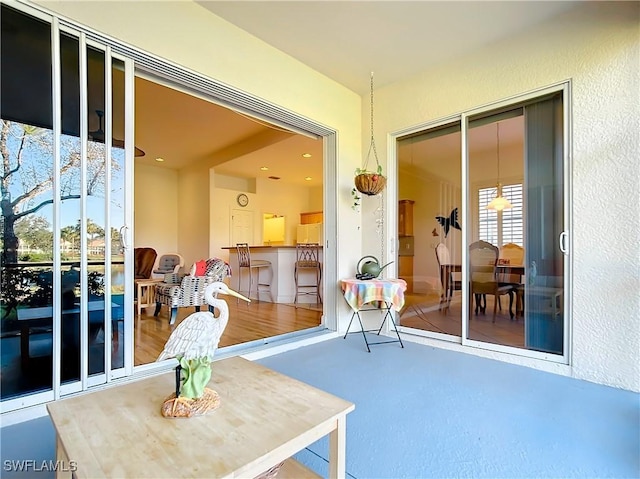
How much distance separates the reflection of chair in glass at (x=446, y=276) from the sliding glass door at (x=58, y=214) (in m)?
3.02

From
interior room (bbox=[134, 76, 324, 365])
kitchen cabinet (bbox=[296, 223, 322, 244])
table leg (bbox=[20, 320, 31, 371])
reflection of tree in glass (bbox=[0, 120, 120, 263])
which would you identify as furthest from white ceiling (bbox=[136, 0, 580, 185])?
kitchen cabinet (bbox=[296, 223, 322, 244])

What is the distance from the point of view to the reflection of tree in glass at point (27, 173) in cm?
188

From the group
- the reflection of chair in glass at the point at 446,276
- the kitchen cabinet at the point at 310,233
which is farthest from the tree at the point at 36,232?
the kitchen cabinet at the point at 310,233

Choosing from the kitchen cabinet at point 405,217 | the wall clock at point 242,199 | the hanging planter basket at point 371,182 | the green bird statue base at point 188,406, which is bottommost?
the green bird statue base at point 188,406

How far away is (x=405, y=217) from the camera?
153 inches

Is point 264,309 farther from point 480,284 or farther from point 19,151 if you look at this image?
point 19,151

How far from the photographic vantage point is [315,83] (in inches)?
142

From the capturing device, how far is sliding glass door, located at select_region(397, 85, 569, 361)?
283cm

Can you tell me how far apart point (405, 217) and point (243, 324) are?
98.1 inches

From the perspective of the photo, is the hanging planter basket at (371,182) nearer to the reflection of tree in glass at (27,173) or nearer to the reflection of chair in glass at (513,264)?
the reflection of chair in glass at (513,264)

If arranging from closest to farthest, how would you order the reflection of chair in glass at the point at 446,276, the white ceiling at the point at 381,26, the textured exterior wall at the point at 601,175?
the textured exterior wall at the point at 601,175 → the white ceiling at the point at 381,26 → the reflection of chair in glass at the point at 446,276

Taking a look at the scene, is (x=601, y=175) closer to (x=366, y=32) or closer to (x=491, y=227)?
(x=491, y=227)

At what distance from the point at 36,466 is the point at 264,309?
3941mm

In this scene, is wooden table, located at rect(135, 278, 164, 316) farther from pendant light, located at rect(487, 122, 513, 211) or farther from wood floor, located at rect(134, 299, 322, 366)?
pendant light, located at rect(487, 122, 513, 211)
